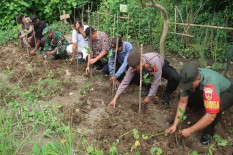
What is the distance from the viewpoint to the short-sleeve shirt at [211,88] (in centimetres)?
232

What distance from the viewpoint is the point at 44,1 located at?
7.17 metres

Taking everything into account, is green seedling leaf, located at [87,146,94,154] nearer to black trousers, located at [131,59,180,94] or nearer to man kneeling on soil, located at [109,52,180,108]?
man kneeling on soil, located at [109,52,180,108]

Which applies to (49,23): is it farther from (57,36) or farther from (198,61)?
(198,61)

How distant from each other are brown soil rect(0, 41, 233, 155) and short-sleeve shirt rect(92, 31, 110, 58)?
0.56 metres

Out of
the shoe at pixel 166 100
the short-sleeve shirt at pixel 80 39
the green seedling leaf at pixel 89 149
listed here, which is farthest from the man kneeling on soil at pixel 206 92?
the short-sleeve shirt at pixel 80 39

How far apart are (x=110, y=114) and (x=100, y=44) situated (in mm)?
1672

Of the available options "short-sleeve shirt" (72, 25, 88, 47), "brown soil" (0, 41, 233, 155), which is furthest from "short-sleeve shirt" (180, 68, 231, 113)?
"short-sleeve shirt" (72, 25, 88, 47)

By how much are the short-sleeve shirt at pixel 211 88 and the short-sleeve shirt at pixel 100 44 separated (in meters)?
2.04

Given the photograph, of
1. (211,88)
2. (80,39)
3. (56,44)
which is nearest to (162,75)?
(211,88)

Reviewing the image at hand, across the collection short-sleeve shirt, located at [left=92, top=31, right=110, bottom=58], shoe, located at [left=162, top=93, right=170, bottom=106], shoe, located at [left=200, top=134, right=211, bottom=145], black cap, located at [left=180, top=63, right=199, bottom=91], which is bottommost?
shoe, located at [left=200, top=134, right=211, bottom=145]

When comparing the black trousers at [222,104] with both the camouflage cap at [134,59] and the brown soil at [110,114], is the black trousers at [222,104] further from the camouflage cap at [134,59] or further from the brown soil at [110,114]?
the camouflage cap at [134,59]

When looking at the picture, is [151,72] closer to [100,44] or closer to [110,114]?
[110,114]

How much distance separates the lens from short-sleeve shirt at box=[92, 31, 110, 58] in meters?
4.22

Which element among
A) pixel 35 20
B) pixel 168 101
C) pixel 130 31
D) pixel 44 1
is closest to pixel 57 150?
pixel 168 101
